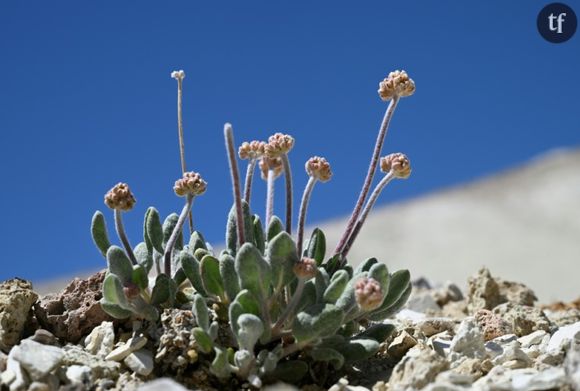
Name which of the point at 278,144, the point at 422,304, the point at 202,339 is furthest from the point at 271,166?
the point at 422,304

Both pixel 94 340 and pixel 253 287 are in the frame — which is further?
pixel 94 340

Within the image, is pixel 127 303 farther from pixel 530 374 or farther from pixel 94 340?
pixel 530 374

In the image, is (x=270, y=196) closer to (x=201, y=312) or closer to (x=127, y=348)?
(x=201, y=312)

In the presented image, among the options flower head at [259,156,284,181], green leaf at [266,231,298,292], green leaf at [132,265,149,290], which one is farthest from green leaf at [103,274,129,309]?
flower head at [259,156,284,181]

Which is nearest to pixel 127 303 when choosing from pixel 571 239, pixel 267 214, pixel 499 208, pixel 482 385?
pixel 267 214

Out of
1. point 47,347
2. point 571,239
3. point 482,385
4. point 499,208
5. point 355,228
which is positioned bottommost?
point 482,385
